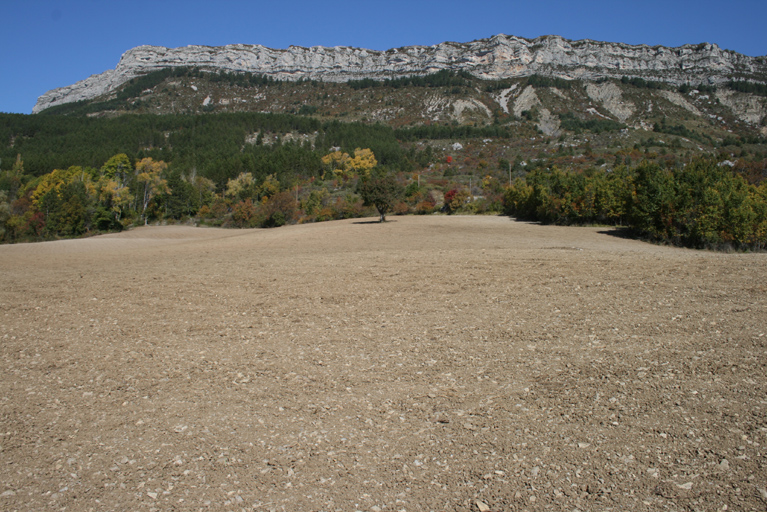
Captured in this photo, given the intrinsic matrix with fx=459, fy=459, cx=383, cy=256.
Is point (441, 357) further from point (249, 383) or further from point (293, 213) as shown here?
point (293, 213)

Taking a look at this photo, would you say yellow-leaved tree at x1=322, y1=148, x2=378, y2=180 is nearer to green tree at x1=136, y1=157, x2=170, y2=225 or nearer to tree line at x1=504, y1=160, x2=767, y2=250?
green tree at x1=136, y1=157, x2=170, y2=225

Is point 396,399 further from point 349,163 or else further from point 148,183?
point 349,163

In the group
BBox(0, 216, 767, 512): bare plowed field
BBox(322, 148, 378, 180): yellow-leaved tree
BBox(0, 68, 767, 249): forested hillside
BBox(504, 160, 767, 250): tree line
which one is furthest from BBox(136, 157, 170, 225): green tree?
BBox(0, 216, 767, 512): bare plowed field

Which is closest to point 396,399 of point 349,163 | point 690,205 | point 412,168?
point 690,205

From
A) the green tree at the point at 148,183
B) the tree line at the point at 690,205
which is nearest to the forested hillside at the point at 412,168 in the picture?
the tree line at the point at 690,205

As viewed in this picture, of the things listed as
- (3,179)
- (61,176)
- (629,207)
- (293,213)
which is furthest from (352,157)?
(629,207)

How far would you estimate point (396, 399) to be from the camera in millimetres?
6926

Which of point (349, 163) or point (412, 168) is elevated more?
point (349, 163)

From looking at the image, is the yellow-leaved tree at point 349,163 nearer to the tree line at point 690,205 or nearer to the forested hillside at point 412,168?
the forested hillside at point 412,168

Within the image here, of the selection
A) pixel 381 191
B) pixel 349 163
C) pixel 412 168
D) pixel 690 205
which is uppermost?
pixel 349 163

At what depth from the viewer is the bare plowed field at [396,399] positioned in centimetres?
482

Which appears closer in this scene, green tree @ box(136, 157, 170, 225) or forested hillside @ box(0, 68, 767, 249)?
forested hillside @ box(0, 68, 767, 249)

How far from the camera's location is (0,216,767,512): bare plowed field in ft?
15.8

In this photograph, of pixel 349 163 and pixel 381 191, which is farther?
pixel 349 163
